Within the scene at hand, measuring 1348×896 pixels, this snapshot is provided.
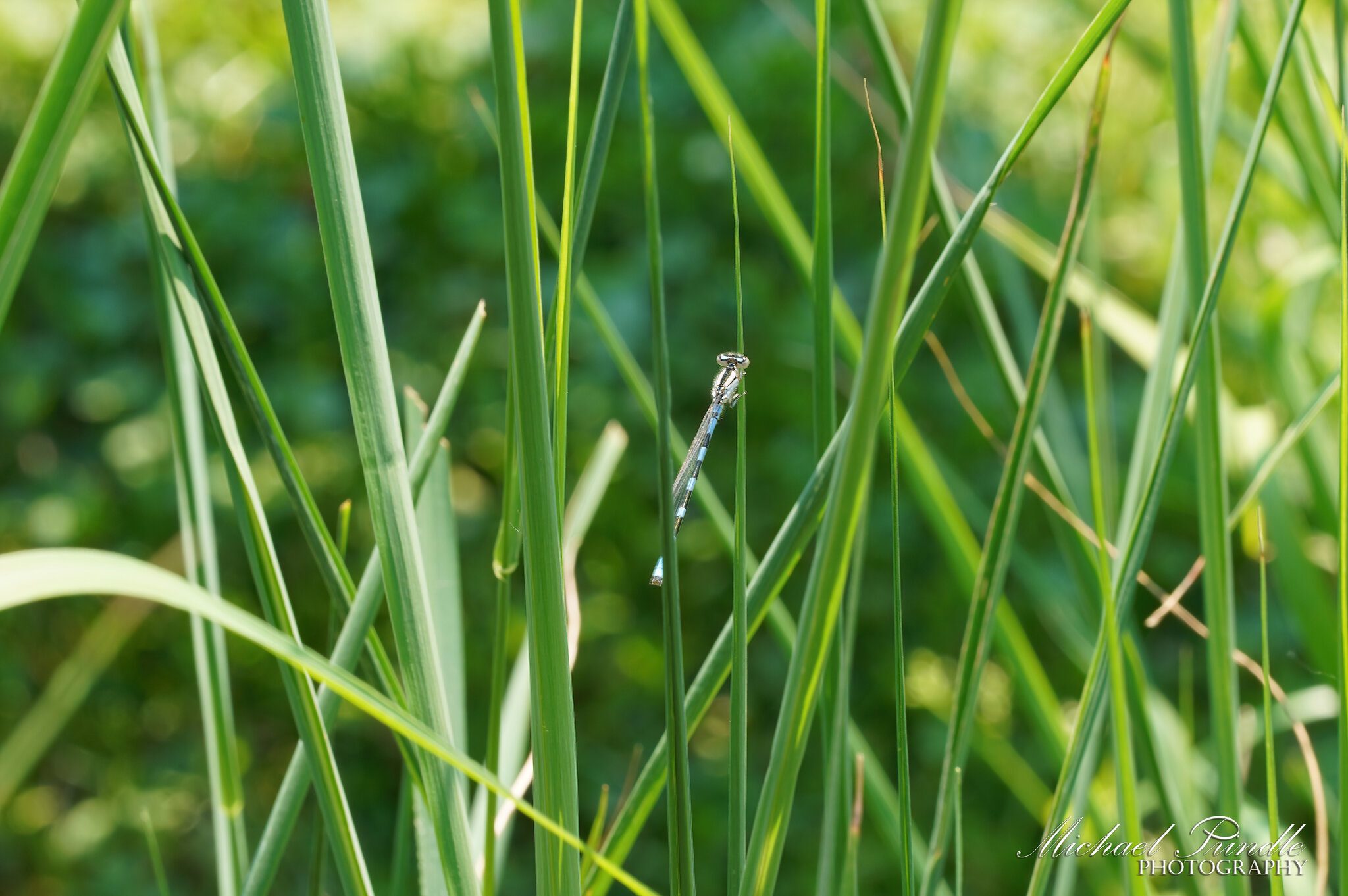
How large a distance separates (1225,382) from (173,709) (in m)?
1.43

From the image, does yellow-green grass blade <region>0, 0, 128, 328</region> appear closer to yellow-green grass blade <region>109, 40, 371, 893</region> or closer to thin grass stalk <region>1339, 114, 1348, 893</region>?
yellow-green grass blade <region>109, 40, 371, 893</region>

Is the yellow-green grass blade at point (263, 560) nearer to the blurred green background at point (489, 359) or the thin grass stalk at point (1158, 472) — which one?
the thin grass stalk at point (1158, 472)

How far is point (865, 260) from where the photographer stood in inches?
53.8

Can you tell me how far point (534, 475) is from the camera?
264mm

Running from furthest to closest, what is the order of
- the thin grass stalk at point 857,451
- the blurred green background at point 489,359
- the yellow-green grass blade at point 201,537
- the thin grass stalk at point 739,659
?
the blurred green background at point 489,359, the yellow-green grass blade at point 201,537, the thin grass stalk at point 739,659, the thin grass stalk at point 857,451

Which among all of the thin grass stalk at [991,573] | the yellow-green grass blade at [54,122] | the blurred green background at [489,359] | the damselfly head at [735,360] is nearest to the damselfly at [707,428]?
the damselfly head at [735,360]

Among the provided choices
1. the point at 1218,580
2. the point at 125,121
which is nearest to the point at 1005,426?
the point at 1218,580

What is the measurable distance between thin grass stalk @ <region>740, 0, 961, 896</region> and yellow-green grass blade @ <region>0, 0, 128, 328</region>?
0.17 metres

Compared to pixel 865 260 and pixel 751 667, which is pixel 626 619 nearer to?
pixel 751 667

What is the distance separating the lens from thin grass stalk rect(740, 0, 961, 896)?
189 mm

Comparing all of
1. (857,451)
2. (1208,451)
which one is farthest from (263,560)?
(1208,451)
